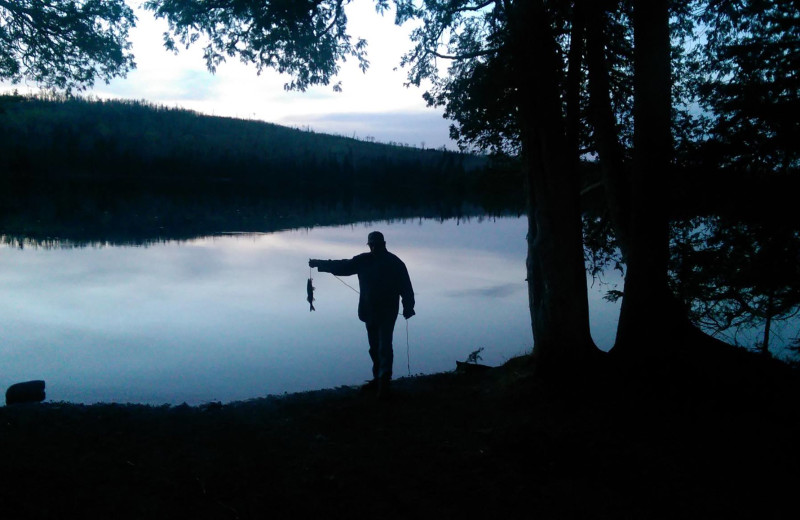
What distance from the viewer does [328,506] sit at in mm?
4660

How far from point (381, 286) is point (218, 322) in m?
10.1

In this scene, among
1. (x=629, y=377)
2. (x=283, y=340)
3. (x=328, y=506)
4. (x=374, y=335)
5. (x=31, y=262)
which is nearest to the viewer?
(x=328, y=506)

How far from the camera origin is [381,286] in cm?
771

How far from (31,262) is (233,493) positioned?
25541 mm

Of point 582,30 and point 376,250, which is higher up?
point 582,30

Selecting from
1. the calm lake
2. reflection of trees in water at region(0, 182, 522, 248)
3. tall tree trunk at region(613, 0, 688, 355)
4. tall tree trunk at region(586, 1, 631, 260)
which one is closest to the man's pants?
tall tree trunk at region(613, 0, 688, 355)

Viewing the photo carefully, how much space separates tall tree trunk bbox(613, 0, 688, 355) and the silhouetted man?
2629 mm

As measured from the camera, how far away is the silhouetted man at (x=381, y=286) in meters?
7.71

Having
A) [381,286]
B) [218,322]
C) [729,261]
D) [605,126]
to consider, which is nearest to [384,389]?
[381,286]

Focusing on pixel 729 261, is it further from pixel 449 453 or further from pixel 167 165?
pixel 167 165

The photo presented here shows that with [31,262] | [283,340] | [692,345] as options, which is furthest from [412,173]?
[692,345]

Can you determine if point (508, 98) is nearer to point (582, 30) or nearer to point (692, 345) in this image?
point (582, 30)

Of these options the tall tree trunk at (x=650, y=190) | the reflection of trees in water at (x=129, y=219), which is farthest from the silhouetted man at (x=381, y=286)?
the reflection of trees in water at (x=129, y=219)

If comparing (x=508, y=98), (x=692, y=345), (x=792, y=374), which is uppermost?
(x=508, y=98)
